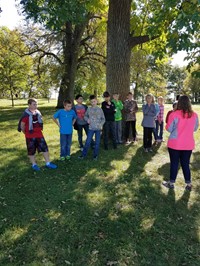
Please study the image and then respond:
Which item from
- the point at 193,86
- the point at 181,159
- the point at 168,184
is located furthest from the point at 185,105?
the point at 193,86

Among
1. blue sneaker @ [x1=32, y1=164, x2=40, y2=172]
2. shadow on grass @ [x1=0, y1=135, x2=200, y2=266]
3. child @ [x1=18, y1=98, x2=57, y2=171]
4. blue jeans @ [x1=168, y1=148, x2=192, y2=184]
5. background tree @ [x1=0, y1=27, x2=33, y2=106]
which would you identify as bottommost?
shadow on grass @ [x1=0, y1=135, x2=200, y2=266]

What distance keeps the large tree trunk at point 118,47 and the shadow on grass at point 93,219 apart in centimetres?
362

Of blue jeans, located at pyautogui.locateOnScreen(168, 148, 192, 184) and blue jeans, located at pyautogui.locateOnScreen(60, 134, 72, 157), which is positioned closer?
blue jeans, located at pyautogui.locateOnScreen(168, 148, 192, 184)

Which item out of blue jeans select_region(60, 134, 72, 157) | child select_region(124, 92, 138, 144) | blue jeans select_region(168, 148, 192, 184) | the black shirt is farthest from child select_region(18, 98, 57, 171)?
child select_region(124, 92, 138, 144)

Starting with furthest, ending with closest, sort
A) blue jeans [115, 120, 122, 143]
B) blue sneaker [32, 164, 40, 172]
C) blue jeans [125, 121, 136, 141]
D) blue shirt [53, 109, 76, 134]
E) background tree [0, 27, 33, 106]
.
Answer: background tree [0, 27, 33, 106] → blue jeans [125, 121, 136, 141] → blue jeans [115, 120, 122, 143] → blue shirt [53, 109, 76, 134] → blue sneaker [32, 164, 40, 172]

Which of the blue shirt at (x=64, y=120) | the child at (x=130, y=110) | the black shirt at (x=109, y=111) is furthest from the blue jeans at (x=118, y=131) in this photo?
the blue shirt at (x=64, y=120)

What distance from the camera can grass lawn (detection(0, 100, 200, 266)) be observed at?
3.67 m

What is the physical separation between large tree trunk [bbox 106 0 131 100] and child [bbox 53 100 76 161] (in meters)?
2.39

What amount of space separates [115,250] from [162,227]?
3.43 feet

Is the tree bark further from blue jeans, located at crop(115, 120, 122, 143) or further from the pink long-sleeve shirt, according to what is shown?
the pink long-sleeve shirt

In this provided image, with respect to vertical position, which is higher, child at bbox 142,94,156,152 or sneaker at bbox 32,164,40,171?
child at bbox 142,94,156,152

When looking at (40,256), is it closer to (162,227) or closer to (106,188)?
(162,227)

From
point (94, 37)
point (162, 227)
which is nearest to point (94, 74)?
point (94, 37)

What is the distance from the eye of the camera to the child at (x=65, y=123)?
7336 millimetres
